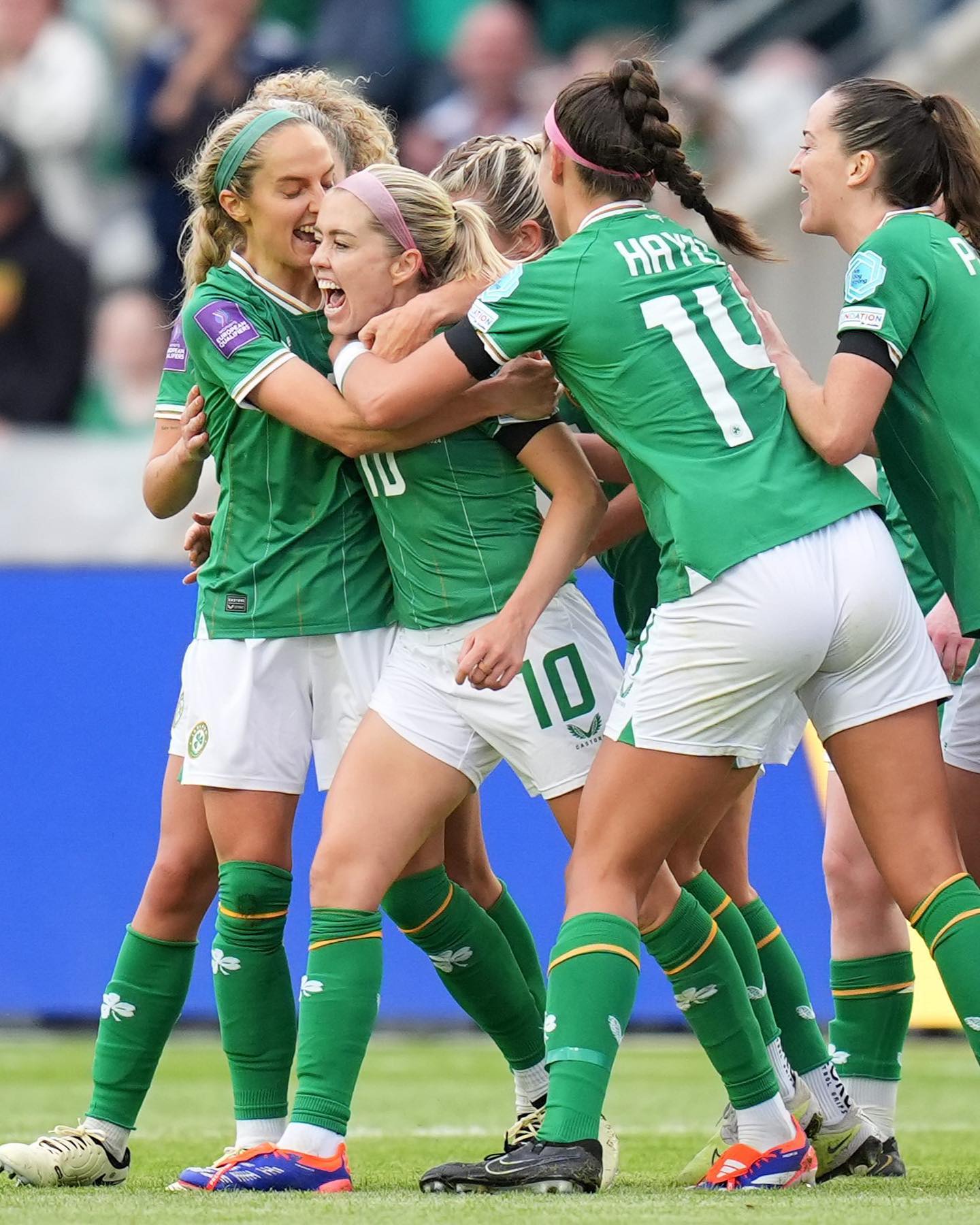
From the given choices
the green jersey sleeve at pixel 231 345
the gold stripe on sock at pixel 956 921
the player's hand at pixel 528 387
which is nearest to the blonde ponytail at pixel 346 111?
the green jersey sleeve at pixel 231 345

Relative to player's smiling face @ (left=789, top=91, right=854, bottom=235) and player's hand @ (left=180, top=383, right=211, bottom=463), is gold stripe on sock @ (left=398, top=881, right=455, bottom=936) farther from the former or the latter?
player's smiling face @ (left=789, top=91, right=854, bottom=235)

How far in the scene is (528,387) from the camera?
362 cm

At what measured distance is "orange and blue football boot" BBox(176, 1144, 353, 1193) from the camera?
11.1ft

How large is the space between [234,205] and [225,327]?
0.36 m

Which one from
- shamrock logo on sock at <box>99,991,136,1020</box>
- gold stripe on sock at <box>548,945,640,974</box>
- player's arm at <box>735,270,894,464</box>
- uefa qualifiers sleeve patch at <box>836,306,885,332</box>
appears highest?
uefa qualifiers sleeve patch at <box>836,306,885,332</box>

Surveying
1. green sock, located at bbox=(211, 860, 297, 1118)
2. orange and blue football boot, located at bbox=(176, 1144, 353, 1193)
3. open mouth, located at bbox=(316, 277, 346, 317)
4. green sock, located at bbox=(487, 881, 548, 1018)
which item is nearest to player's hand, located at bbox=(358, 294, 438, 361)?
open mouth, located at bbox=(316, 277, 346, 317)

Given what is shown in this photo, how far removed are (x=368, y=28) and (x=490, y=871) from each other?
7.90 meters

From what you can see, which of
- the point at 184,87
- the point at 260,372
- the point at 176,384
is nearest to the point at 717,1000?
the point at 260,372

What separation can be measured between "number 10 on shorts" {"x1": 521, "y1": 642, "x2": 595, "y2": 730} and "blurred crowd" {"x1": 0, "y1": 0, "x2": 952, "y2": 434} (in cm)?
693

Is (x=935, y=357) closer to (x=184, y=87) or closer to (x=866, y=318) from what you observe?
(x=866, y=318)

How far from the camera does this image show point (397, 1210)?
307 centimetres

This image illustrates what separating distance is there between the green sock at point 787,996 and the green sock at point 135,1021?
126 cm

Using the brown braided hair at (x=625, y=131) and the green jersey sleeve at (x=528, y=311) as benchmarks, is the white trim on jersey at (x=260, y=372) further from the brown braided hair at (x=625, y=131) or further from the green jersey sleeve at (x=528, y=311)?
the brown braided hair at (x=625, y=131)

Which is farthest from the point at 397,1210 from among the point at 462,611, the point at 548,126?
the point at 548,126
